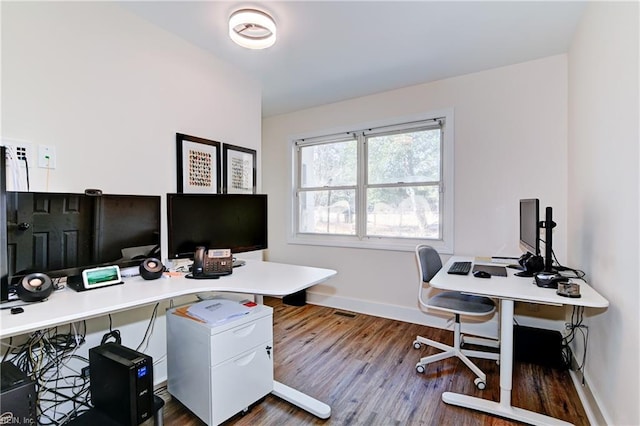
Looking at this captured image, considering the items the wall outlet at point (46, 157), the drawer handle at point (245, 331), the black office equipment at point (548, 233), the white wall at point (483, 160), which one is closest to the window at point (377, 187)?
the white wall at point (483, 160)

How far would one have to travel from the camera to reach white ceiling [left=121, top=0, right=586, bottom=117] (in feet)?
6.33

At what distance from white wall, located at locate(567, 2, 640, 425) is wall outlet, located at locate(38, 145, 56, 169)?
2784mm

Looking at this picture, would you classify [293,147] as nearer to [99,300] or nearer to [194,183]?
[194,183]

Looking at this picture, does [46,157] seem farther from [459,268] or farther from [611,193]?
[611,193]

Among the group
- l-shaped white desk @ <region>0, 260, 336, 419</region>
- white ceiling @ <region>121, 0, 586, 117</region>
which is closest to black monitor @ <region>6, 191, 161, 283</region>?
l-shaped white desk @ <region>0, 260, 336, 419</region>

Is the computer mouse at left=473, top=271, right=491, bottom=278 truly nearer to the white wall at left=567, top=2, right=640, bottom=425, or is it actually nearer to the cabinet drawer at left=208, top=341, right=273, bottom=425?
the white wall at left=567, top=2, right=640, bottom=425

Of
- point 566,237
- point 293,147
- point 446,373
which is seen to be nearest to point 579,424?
point 446,373

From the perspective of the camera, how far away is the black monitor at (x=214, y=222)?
1.81 m

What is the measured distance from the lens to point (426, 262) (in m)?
2.38

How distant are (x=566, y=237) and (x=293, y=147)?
306 centimetres

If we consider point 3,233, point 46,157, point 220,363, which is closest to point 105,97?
point 46,157

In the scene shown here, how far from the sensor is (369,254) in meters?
3.49

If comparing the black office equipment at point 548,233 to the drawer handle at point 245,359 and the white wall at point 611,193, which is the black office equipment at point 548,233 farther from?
the drawer handle at point 245,359

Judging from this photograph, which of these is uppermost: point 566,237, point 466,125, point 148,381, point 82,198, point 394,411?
point 466,125
